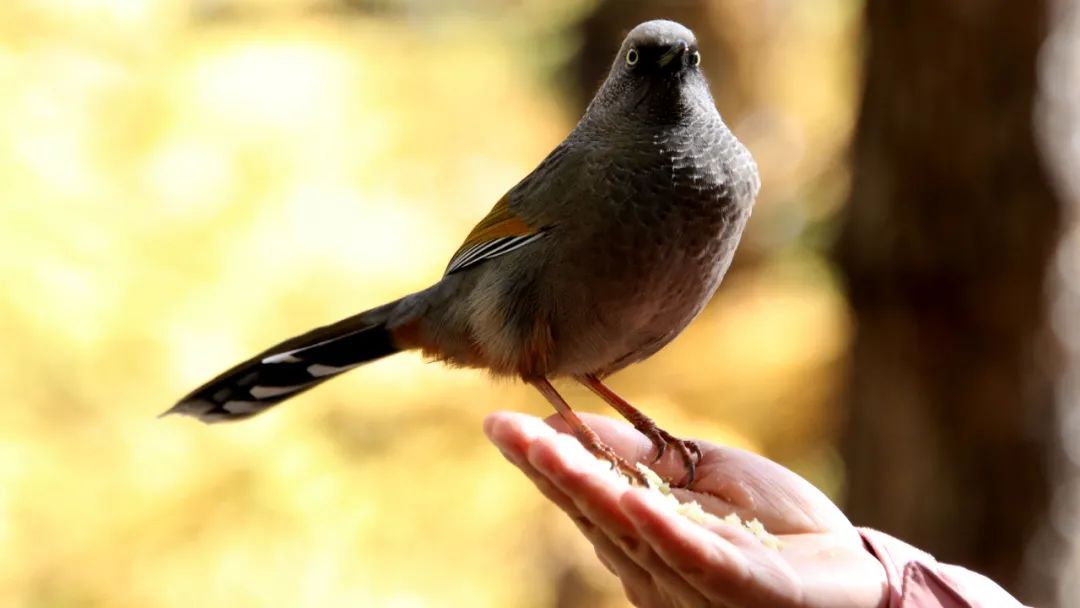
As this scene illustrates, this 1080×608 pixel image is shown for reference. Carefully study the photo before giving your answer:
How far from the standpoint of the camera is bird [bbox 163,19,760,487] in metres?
Result: 2.69

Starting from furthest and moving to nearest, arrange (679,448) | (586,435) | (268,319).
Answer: (268,319) < (679,448) < (586,435)

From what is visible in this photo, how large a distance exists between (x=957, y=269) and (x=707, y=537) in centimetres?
269

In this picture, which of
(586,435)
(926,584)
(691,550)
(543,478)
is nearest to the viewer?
(691,550)

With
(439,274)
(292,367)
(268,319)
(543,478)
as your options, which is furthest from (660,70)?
(268,319)

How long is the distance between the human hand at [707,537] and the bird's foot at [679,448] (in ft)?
0.37

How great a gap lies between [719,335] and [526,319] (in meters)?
4.02

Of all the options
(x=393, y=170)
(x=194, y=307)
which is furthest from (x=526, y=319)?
(x=393, y=170)

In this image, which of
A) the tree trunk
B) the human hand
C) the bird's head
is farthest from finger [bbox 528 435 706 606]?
the tree trunk

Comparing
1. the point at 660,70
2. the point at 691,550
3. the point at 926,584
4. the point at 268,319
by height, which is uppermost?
the point at 660,70

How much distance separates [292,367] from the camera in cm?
322

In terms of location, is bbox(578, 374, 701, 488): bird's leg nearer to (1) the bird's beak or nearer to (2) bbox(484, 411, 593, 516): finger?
(2) bbox(484, 411, 593, 516): finger

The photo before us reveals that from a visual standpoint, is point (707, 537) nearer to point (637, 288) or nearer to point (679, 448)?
point (637, 288)

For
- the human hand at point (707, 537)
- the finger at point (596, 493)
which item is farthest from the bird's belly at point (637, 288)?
the finger at point (596, 493)

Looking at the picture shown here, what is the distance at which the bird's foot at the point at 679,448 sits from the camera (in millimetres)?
3062
